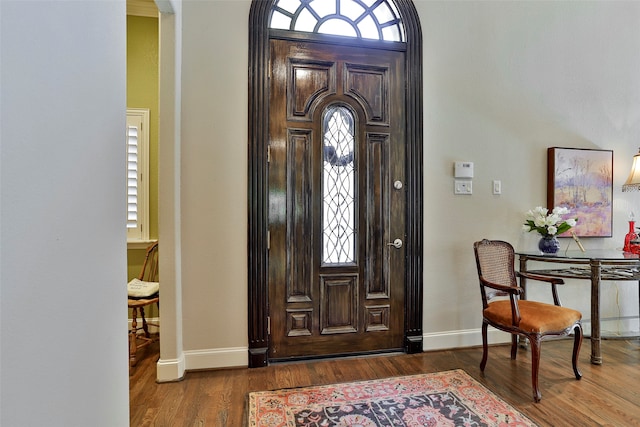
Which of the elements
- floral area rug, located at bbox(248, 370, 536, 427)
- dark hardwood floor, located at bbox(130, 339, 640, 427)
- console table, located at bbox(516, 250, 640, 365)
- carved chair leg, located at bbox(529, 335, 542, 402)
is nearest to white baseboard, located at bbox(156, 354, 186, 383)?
dark hardwood floor, located at bbox(130, 339, 640, 427)

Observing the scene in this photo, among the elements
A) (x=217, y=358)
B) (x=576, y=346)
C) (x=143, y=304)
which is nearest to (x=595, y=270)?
(x=576, y=346)

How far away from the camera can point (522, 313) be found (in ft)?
7.43

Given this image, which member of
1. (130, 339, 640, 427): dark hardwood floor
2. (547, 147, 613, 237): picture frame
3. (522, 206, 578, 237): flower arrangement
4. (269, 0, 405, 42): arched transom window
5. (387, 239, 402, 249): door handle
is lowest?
(130, 339, 640, 427): dark hardwood floor

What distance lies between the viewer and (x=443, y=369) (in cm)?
246

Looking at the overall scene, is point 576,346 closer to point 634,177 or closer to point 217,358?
point 634,177

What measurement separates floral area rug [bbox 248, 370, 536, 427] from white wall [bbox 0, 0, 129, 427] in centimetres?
96

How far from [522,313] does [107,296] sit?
2.46 meters

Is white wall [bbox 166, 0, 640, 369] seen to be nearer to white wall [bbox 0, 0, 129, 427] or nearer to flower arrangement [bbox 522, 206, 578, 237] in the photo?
flower arrangement [bbox 522, 206, 578, 237]

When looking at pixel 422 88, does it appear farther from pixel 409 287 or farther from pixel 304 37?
pixel 409 287

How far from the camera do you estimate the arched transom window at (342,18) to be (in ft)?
8.58

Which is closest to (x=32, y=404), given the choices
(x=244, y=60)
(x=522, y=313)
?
(x=244, y=60)

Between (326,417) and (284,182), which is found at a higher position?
(284,182)

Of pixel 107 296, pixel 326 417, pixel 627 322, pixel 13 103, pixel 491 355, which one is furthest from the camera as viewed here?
pixel 627 322

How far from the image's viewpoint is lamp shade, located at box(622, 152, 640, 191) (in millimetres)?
2999
